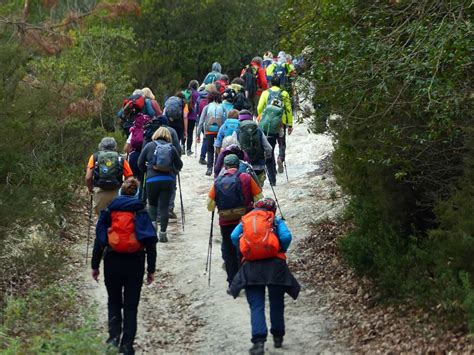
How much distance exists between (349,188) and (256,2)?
20785mm

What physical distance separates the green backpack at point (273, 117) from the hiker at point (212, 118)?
4.61 ft

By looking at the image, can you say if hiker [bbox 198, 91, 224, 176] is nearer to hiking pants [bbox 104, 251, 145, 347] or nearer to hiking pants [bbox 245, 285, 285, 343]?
hiking pants [bbox 245, 285, 285, 343]

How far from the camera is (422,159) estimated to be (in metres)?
10.6

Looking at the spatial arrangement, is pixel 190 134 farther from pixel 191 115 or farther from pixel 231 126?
pixel 231 126

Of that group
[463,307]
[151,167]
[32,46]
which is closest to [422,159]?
[463,307]

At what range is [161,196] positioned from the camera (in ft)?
45.7

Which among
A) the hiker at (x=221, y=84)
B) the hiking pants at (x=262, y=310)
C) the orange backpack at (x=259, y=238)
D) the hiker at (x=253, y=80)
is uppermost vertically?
the hiker at (x=253, y=80)

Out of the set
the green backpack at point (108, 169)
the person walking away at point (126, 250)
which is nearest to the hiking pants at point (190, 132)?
the green backpack at point (108, 169)

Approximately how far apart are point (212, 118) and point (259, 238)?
384 inches

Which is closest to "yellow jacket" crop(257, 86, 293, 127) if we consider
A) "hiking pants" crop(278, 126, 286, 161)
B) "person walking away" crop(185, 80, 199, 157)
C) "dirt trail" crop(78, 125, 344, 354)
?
"hiking pants" crop(278, 126, 286, 161)

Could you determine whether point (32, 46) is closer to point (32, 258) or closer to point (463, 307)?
point (32, 258)

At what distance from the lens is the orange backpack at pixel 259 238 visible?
31.0 ft

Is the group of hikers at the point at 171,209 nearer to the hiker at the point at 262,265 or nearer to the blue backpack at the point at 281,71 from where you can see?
the hiker at the point at 262,265

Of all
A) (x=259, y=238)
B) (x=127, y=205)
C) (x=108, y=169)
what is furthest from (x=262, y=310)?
(x=108, y=169)
